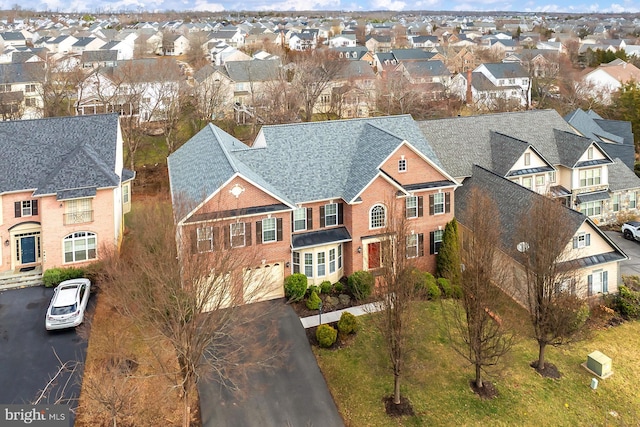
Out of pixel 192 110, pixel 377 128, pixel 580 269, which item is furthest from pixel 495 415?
pixel 192 110

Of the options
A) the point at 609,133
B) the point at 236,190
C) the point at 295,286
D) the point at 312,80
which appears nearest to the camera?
the point at 236,190

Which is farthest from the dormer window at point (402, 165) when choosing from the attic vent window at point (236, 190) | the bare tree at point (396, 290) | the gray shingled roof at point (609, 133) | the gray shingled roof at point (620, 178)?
the gray shingled roof at point (609, 133)

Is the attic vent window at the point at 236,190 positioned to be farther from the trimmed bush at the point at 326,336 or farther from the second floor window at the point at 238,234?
the trimmed bush at the point at 326,336

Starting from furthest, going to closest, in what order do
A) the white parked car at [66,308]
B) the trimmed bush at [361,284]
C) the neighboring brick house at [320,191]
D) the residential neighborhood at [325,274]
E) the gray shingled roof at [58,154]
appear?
the gray shingled roof at [58,154], the trimmed bush at [361,284], the neighboring brick house at [320,191], the white parked car at [66,308], the residential neighborhood at [325,274]

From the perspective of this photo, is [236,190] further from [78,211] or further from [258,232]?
[78,211]

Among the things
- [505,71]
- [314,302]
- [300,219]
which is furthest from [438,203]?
[505,71]

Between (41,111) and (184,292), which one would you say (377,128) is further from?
(41,111)
